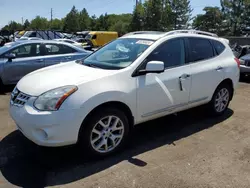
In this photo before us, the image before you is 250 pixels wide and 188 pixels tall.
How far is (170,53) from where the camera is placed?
445cm

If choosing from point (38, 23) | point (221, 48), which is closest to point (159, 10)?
point (221, 48)

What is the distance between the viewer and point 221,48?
5.36 meters

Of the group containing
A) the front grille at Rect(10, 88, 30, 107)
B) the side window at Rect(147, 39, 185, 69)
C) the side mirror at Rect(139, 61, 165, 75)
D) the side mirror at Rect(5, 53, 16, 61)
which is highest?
the side window at Rect(147, 39, 185, 69)

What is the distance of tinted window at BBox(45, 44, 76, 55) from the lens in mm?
7930

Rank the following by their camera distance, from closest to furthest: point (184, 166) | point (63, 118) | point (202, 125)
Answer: point (63, 118)
point (184, 166)
point (202, 125)

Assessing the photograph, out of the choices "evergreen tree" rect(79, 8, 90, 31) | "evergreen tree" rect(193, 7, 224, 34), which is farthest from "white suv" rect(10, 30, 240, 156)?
"evergreen tree" rect(79, 8, 90, 31)

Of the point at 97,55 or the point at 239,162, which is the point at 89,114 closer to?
the point at 97,55

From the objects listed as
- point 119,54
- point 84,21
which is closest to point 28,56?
point 119,54

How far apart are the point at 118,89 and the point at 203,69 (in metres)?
1.86

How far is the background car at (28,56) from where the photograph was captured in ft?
24.2

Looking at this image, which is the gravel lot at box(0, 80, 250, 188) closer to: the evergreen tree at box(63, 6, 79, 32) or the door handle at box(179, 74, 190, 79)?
the door handle at box(179, 74, 190, 79)

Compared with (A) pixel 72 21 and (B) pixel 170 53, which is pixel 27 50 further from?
(A) pixel 72 21

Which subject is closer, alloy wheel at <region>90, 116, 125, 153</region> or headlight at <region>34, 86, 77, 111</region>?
headlight at <region>34, 86, 77, 111</region>

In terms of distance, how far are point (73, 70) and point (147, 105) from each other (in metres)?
1.17
